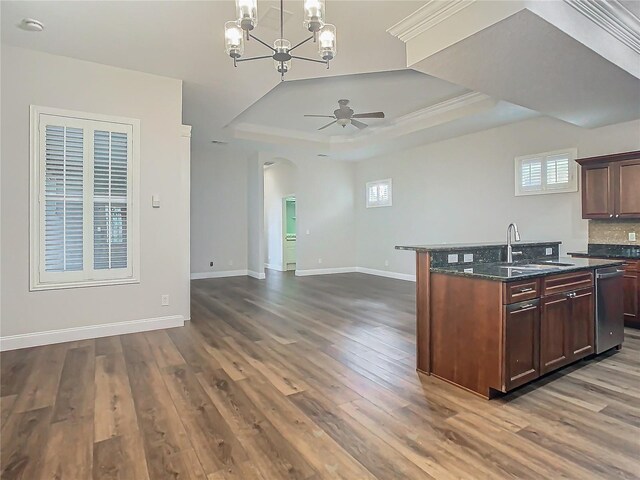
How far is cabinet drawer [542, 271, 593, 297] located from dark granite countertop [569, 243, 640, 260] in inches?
75.0

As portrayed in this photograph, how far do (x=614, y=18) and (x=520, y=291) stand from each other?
249cm

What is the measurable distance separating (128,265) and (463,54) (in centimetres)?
401

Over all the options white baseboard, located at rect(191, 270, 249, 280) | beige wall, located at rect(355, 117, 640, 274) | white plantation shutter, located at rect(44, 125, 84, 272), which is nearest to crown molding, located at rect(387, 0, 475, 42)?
white plantation shutter, located at rect(44, 125, 84, 272)

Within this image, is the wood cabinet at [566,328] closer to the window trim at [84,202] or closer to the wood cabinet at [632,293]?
the wood cabinet at [632,293]

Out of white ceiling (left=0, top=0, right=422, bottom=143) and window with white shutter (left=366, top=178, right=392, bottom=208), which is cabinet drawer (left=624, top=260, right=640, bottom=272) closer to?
white ceiling (left=0, top=0, right=422, bottom=143)

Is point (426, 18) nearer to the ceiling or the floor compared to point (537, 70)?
nearer to the ceiling

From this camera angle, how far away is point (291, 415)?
7.63ft

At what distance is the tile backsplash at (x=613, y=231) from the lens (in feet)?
15.6

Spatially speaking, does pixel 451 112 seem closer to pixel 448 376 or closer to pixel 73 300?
pixel 448 376

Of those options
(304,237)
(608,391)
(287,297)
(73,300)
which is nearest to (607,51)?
(608,391)

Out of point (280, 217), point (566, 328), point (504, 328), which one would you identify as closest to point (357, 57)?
point (504, 328)

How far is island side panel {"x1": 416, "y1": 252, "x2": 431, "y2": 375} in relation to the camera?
298 centimetres

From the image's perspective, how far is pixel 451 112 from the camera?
595 centimetres

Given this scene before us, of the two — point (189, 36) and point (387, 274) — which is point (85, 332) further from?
point (387, 274)
